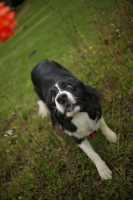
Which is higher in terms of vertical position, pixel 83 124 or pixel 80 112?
pixel 80 112

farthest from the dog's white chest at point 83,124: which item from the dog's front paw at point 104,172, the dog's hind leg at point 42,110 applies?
the dog's hind leg at point 42,110

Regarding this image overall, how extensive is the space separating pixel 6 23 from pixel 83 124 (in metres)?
1.96

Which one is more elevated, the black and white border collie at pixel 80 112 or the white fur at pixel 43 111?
the black and white border collie at pixel 80 112

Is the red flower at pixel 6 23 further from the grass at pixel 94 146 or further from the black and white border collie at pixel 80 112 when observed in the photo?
the black and white border collie at pixel 80 112

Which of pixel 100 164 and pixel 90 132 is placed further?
pixel 90 132

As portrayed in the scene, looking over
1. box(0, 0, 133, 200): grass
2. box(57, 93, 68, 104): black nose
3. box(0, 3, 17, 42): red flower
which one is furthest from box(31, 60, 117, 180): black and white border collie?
box(0, 3, 17, 42): red flower

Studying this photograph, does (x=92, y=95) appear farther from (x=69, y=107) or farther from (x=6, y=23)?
(x=6, y=23)

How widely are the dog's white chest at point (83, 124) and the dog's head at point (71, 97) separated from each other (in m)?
0.14

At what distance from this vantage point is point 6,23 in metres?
0.76

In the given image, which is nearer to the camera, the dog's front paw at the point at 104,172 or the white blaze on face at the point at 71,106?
the white blaze on face at the point at 71,106

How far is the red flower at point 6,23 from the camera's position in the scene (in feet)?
2.43

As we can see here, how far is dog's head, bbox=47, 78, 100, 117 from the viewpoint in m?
2.23

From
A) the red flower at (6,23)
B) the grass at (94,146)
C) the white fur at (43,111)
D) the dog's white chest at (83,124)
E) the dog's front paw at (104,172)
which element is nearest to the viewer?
the red flower at (6,23)

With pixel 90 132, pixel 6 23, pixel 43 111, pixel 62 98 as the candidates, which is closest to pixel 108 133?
pixel 90 132
